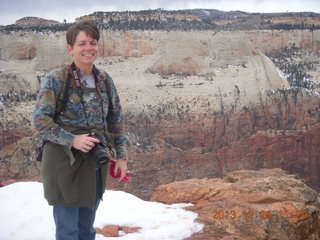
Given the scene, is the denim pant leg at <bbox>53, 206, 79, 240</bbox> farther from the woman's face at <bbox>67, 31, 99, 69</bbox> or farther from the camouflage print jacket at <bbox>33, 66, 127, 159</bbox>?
the woman's face at <bbox>67, 31, 99, 69</bbox>

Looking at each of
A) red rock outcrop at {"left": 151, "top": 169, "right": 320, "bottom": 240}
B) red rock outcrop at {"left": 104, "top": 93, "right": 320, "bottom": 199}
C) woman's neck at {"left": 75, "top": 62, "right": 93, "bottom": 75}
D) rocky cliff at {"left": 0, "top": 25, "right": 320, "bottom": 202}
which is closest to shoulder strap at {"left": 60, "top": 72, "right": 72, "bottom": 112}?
woman's neck at {"left": 75, "top": 62, "right": 93, "bottom": 75}

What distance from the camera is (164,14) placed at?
1591 inches

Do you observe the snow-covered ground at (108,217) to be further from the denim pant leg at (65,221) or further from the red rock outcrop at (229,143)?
the red rock outcrop at (229,143)

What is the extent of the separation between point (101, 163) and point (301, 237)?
3496 mm

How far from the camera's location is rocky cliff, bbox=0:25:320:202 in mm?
19922

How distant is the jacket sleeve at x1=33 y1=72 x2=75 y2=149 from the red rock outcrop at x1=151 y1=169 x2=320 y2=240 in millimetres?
2234

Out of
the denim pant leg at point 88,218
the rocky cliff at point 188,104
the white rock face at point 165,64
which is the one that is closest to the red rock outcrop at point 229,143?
the rocky cliff at point 188,104

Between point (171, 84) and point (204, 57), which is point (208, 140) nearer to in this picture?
point (171, 84)

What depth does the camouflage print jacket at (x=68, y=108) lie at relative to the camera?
2668 mm

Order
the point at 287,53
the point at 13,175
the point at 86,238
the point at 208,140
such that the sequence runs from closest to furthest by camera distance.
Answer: the point at 86,238
the point at 13,175
the point at 208,140
the point at 287,53

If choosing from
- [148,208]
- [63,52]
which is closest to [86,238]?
[148,208]

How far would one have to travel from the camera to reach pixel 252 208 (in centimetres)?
508

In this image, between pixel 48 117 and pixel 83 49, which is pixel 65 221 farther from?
pixel 83 49

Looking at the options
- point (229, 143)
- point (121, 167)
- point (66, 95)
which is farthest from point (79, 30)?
point (229, 143)
